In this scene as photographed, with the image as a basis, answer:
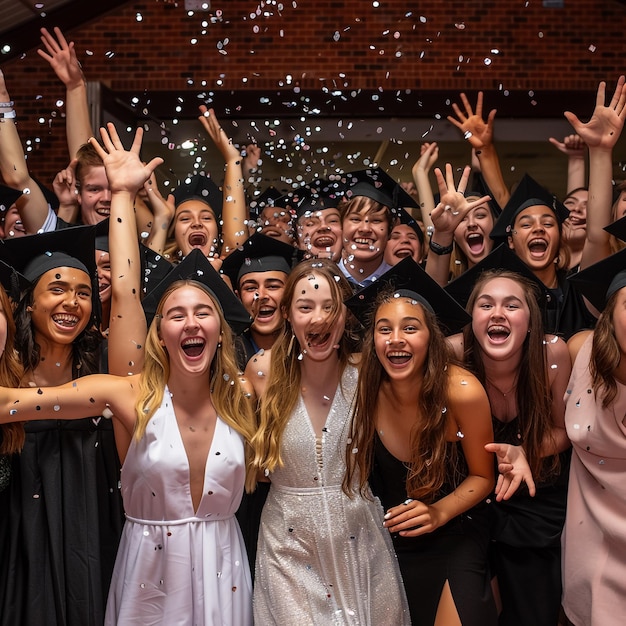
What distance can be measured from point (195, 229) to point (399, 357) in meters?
1.91

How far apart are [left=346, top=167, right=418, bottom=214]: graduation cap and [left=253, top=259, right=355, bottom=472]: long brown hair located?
136 cm

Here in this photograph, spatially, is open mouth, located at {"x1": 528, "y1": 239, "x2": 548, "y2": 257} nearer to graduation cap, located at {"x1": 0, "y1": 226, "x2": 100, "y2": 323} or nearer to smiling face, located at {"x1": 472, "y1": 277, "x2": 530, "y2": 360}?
smiling face, located at {"x1": 472, "y1": 277, "x2": 530, "y2": 360}

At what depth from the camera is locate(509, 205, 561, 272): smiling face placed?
16.1 feet

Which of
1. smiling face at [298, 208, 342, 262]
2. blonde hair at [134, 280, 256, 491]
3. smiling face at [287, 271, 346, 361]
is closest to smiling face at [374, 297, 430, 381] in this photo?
smiling face at [287, 271, 346, 361]

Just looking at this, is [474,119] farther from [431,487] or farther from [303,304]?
[431,487]

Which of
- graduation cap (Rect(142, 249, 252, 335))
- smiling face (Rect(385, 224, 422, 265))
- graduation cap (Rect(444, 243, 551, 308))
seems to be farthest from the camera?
smiling face (Rect(385, 224, 422, 265))

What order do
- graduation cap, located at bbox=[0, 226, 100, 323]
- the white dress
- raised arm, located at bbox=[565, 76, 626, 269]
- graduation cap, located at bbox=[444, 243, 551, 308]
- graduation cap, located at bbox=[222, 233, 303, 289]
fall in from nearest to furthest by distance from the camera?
the white dress → graduation cap, located at bbox=[0, 226, 100, 323] → graduation cap, located at bbox=[444, 243, 551, 308] → raised arm, located at bbox=[565, 76, 626, 269] → graduation cap, located at bbox=[222, 233, 303, 289]

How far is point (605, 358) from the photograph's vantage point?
3.69 meters

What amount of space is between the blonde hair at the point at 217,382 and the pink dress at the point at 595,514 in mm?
1235

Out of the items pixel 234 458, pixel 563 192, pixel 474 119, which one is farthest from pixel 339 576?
pixel 563 192

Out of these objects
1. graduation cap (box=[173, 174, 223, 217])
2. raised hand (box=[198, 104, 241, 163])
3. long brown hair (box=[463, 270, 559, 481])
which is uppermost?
raised hand (box=[198, 104, 241, 163])

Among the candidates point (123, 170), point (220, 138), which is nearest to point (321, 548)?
point (123, 170)

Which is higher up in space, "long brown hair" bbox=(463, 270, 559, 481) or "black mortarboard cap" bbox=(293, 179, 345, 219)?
"black mortarboard cap" bbox=(293, 179, 345, 219)

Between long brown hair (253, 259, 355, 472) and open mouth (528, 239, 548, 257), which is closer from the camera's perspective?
long brown hair (253, 259, 355, 472)
